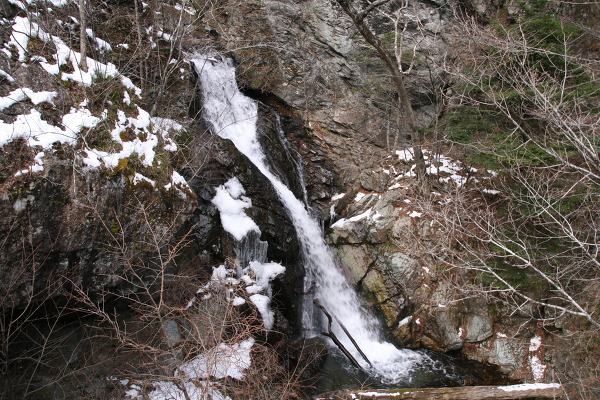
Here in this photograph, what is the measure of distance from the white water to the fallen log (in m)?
1.31

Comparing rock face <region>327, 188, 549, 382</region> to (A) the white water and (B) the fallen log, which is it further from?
(B) the fallen log

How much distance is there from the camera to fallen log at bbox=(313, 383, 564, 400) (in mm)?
5672

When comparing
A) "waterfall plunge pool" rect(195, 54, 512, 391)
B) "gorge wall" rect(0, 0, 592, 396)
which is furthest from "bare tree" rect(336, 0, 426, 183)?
"waterfall plunge pool" rect(195, 54, 512, 391)

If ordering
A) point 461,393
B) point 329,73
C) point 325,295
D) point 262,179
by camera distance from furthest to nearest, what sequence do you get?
point 329,73 → point 262,179 → point 325,295 → point 461,393

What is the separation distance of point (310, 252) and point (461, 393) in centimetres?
461

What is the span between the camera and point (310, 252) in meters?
9.27

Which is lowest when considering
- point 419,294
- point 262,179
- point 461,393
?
point 461,393

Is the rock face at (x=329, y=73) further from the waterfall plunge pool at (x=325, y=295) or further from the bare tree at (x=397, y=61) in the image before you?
the bare tree at (x=397, y=61)

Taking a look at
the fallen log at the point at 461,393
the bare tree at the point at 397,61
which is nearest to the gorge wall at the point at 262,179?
the bare tree at the point at 397,61

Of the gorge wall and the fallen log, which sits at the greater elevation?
the gorge wall

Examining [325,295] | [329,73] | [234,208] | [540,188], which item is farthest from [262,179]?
[540,188]

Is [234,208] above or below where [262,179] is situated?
below

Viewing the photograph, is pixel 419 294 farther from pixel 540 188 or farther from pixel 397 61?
pixel 397 61

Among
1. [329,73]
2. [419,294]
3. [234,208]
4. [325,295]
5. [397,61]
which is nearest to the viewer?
[234,208]
